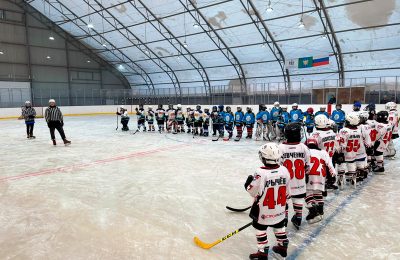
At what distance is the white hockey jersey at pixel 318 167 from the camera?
3.72 meters

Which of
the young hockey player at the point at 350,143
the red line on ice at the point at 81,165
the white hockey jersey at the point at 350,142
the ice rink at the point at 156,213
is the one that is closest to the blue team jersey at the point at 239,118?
the red line on ice at the point at 81,165

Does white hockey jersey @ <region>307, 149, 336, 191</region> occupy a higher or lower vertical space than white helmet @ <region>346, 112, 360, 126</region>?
lower

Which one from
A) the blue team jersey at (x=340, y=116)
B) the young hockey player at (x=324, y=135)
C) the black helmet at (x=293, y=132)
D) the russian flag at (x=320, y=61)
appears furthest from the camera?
the russian flag at (x=320, y=61)

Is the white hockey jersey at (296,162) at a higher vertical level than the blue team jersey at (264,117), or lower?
lower

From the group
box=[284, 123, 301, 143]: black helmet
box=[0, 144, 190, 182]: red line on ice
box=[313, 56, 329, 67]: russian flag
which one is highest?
box=[313, 56, 329, 67]: russian flag

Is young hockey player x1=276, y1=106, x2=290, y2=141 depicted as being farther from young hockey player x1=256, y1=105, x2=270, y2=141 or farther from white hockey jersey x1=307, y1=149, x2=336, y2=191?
white hockey jersey x1=307, y1=149, x2=336, y2=191

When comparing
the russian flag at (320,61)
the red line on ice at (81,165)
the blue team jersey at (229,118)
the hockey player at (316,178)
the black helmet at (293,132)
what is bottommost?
the red line on ice at (81,165)

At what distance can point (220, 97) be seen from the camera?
2627cm

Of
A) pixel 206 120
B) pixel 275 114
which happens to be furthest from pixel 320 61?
pixel 206 120

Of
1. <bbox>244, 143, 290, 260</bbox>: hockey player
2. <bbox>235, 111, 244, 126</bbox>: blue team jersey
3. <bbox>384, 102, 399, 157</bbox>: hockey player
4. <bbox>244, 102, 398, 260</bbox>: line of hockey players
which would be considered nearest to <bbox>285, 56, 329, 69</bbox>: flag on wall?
<bbox>235, 111, 244, 126</bbox>: blue team jersey

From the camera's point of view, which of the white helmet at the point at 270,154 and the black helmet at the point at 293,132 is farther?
the black helmet at the point at 293,132

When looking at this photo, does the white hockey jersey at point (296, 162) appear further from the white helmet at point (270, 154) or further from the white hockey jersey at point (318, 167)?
the white helmet at point (270, 154)

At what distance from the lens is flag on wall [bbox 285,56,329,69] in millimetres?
20266

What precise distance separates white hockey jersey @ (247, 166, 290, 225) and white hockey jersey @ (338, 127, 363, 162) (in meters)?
2.73
